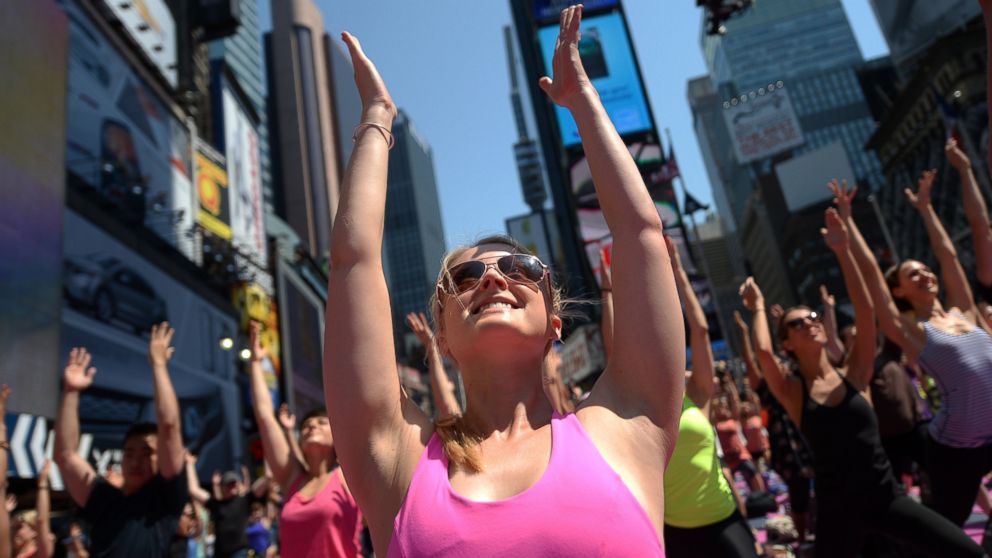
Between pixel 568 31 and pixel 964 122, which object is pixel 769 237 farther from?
pixel 568 31

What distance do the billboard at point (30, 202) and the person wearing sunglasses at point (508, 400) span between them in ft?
45.9

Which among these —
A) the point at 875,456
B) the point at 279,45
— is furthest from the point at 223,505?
the point at 279,45

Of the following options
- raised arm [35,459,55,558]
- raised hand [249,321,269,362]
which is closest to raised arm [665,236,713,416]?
raised hand [249,321,269,362]

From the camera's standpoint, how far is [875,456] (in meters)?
3.28

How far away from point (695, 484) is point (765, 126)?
65.9 m

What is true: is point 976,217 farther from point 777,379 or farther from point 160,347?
point 160,347

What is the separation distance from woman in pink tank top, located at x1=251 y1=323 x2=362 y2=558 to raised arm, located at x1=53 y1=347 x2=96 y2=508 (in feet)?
3.24

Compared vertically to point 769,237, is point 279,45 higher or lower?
higher

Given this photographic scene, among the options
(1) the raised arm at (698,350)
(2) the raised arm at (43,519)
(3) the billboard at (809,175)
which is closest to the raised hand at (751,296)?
(1) the raised arm at (698,350)

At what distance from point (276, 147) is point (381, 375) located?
243ft

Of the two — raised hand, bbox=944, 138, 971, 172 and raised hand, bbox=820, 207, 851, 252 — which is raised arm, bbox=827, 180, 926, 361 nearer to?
raised hand, bbox=820, 207, 851, 252

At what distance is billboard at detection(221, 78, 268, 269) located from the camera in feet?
102

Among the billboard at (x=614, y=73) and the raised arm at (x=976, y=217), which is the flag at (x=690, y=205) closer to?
the billboard at (x=614, y=73)

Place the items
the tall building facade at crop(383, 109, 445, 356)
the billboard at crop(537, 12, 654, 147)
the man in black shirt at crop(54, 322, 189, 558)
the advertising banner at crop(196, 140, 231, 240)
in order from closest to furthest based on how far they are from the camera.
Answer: the man in black shirt at crop(54, 322, 189, 558), the advertising banner at crop(196, 140, 231, 240), the billboard at crop(537, 12, 654, 147), the tall building facade at crop(383, 109, 445, 356)
